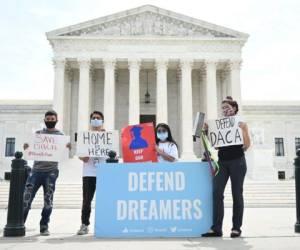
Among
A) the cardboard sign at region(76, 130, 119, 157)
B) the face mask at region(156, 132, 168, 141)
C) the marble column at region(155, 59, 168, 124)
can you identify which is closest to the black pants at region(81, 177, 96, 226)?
→ the cardboard sign at region(76, 130, 119, 157)

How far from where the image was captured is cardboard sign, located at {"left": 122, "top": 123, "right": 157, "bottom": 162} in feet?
25.1

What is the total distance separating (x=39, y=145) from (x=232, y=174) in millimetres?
3890

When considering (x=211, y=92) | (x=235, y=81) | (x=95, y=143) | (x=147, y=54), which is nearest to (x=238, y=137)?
(x=95, y=143)

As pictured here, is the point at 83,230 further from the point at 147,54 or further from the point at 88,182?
the point at 147,54

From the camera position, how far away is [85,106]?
35375mm

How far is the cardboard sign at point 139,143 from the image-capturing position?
766 cm

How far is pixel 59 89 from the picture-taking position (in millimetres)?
35500

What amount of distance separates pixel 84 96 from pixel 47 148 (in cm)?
2807

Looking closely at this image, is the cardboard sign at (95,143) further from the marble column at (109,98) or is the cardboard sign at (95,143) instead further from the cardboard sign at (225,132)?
the marble column at (109,98)

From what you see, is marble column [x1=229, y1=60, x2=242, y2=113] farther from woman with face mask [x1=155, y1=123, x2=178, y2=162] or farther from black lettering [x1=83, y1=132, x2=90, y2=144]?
black lettering [x1=83, y1=132, x2=90, y2=144]

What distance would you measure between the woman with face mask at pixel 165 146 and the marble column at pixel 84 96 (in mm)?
27460

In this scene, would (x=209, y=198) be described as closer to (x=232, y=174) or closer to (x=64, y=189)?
(x=232, y=174)

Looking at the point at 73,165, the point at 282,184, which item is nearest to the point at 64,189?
the point at 73,165

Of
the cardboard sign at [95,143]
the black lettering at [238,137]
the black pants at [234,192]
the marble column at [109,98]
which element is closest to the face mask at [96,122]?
the cardboard sign at [95,143]
